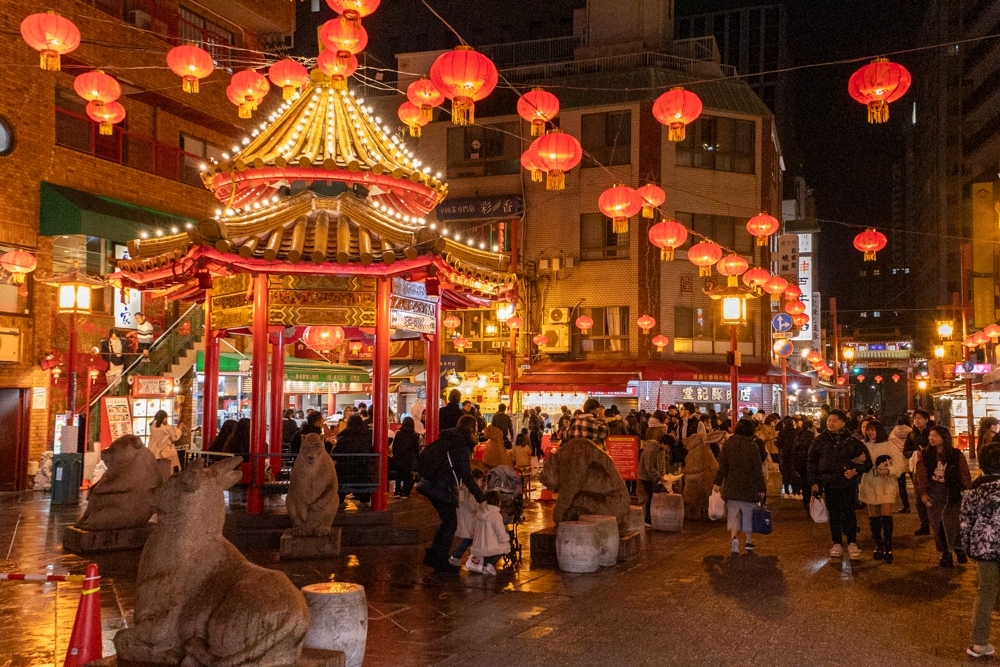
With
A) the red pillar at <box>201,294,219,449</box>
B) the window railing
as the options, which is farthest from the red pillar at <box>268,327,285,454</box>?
the window railing

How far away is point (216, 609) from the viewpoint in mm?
5152

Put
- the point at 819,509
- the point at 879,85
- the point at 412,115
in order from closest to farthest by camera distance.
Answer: the point at 819,509
the point at 879,85
the point at 412,115

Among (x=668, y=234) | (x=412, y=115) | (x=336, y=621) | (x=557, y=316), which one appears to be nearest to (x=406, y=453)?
(x=412, y=115)

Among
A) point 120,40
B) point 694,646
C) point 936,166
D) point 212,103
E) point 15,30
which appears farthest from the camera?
point 936,166

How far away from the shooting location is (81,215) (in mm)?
20031

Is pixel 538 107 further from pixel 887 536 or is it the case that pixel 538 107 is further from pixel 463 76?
pixel 887 536

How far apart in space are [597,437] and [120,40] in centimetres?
1604

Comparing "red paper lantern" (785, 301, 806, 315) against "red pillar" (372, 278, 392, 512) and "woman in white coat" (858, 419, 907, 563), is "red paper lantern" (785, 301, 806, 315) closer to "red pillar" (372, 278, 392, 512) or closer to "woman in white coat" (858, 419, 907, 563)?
"woman in white coat" (858, 419, 907, 563)

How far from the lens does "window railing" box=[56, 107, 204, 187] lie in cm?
2159

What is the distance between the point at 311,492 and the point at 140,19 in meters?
17.0

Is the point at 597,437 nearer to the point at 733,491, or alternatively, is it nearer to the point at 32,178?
the point at 733,491

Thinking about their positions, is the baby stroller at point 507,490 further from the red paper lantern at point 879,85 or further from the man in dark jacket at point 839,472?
the red paper lantern at point 879,85

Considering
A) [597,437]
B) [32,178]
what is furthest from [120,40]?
[597,437]

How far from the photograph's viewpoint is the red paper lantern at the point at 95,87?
1540 centimetres
